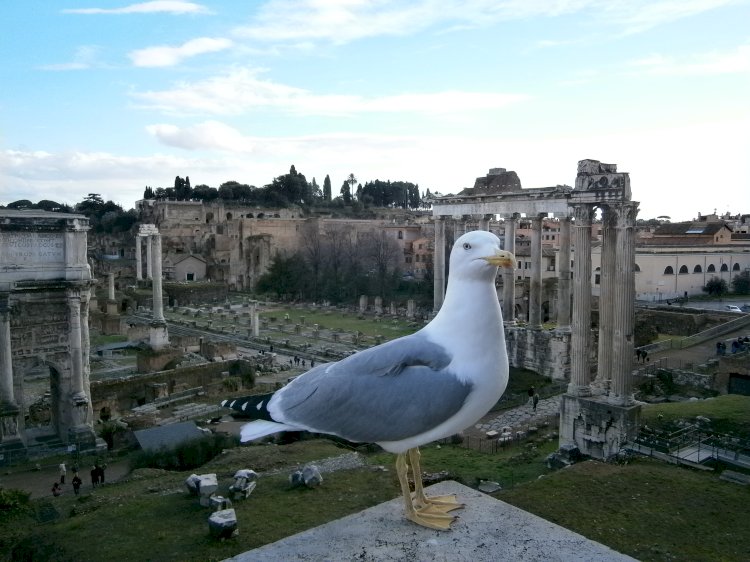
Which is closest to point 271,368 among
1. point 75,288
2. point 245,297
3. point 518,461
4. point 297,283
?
point 75,288

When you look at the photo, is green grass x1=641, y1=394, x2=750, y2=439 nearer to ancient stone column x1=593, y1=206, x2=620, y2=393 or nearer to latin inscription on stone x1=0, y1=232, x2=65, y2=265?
ancient stone column x1=593, y1=206, x2=620, y2=393

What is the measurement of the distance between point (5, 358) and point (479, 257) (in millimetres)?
15431

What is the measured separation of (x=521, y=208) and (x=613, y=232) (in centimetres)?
920

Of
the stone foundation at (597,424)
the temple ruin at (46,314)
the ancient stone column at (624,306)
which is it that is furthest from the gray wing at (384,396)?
the temple ruin at (46,314)

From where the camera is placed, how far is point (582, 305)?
1372 centimetres

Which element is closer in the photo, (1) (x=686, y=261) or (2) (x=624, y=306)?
(2) (x=624, y=306)

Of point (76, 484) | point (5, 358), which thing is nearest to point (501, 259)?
point (76, 484)

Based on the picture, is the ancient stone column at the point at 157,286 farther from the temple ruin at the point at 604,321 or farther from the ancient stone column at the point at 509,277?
the temple ruin at the point at 604,321

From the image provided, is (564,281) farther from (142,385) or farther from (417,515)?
(417,515)

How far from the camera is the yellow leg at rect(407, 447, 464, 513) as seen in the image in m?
4.64

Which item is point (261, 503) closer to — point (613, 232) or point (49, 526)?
point (49, 526)

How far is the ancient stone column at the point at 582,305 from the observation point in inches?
534


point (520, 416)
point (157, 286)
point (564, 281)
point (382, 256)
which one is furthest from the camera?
point (382, 256)

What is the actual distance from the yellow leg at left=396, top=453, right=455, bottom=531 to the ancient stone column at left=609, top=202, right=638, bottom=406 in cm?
933
